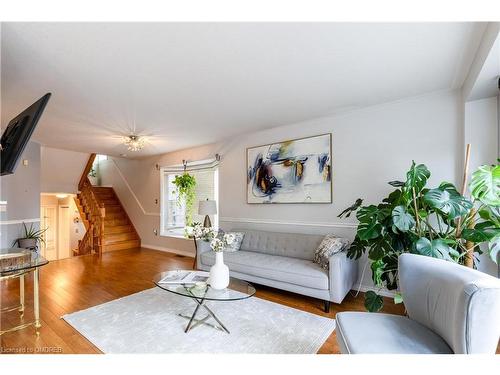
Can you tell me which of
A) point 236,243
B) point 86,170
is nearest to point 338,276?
point 236,243

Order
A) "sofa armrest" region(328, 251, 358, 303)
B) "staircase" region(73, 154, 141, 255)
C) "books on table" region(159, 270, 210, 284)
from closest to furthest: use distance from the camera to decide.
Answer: "books on table" region(159, 270, 210, 284) < "sofa armrest" region(328, 251, 358, 303) < "staircase" region(73, 154, 141, 255)

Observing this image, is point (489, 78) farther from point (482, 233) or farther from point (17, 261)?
point (17, 261)

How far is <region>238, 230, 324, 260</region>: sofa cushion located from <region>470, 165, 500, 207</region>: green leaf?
5.82ft

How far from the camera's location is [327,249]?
9.27 feet

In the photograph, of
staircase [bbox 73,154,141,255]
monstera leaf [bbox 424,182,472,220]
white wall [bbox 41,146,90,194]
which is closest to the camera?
monstera leaf [bbox 424,182,472,220]

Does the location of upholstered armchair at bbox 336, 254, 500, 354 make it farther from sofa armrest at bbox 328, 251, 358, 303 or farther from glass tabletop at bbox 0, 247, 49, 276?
glass tabletop at bbox 0, 247, 49, 276

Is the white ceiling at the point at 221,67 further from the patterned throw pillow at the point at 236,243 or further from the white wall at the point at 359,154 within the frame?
the patterned throw pillow at the point at 236,243

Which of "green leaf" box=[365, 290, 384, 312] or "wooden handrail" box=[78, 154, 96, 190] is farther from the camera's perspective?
"wooden handrail" box=[78, 154, 96, 190]

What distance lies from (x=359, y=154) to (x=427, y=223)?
1273 millimetres

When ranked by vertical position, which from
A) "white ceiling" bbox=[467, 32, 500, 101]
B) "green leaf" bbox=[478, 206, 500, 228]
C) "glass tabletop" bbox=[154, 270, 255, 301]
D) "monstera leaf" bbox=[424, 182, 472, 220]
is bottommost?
"glass tabletop" bbox=[154, 270, 255, 301]

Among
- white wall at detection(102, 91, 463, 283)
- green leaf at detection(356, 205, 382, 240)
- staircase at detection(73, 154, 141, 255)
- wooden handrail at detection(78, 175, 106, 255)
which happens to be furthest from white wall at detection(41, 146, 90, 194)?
green leaf at detection(356, 205, 382, 240)

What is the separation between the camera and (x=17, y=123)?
1895 mm

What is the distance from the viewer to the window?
502 cm
